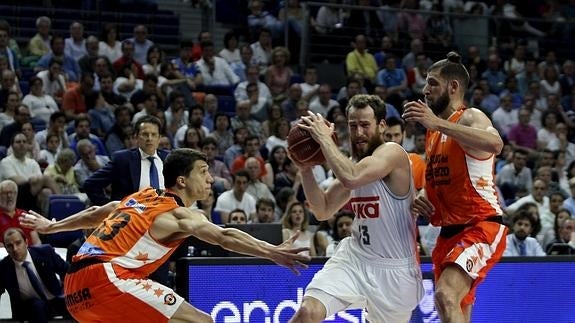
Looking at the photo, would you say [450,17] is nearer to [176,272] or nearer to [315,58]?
[315,58]

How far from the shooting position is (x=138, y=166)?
990 cm

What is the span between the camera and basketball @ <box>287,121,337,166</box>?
7387mm

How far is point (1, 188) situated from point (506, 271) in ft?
17.1

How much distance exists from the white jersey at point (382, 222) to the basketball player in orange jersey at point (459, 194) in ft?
0.46

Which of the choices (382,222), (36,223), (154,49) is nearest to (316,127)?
(382,222)

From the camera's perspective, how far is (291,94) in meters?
17.3

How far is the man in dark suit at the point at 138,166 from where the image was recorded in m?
9.75

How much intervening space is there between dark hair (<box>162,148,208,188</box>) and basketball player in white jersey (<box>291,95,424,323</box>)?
76 centimetres

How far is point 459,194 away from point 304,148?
3.68 feet

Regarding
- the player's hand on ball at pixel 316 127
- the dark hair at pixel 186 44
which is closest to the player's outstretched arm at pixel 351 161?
the player's hand on ball at pixel 316 127

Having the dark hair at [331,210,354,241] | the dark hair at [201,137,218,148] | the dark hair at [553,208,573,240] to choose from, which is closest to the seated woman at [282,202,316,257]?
the dark hair at [331,210,354,241]

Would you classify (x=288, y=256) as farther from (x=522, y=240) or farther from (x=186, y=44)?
(x=186, y=44)

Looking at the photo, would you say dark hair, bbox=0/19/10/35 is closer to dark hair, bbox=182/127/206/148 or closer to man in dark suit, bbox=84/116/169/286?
dark hair, bbox=182/127/206/148

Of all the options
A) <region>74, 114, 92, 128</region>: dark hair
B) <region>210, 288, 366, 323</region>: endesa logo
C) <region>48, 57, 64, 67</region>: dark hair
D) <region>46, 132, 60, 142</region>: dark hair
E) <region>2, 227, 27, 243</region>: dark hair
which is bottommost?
<region>210, 288, 366, 323</region>: endesa logo
